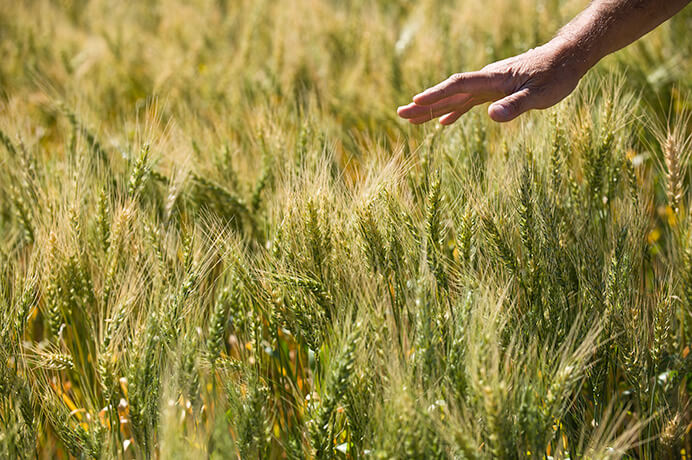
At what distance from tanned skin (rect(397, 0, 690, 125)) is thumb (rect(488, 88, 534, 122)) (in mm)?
21

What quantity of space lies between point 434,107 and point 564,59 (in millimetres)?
324

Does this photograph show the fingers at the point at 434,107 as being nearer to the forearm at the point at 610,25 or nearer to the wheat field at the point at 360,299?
the wheat field at the point at 360,299

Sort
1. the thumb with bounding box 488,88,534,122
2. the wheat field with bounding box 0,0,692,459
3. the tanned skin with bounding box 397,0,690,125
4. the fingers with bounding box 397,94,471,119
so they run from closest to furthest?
the wheat field with bounding box 0,0,692,459 < the thumb with bounding box 488,88,534,122 < the tanned skin with bounding box 397,0,690,125 < the fingers with bounding box 397,94,471,119

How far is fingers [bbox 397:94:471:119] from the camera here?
55.1 inches

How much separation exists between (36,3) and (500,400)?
5616 mm

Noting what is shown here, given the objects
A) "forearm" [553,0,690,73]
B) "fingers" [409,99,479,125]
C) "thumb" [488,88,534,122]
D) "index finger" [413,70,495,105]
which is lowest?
"fingers" [409,99,479,125]

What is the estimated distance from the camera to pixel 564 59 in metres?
1.30

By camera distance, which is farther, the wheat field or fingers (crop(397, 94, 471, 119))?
fingers (crop(397, 94, 471, 119))

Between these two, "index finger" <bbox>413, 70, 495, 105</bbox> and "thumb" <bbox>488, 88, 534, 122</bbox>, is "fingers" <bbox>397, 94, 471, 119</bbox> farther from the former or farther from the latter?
"thumb" <bbox>488, 88, 534, 122</bbox>

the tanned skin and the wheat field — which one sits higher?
the tanned skin

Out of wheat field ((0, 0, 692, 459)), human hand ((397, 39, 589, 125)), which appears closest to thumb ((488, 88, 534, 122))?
human hand ((397, 39, 589, 125))

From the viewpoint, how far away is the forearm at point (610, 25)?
4.30ft

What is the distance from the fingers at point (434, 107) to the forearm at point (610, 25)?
0.86 ft

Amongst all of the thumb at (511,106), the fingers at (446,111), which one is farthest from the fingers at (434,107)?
the thumb at (511,106)
